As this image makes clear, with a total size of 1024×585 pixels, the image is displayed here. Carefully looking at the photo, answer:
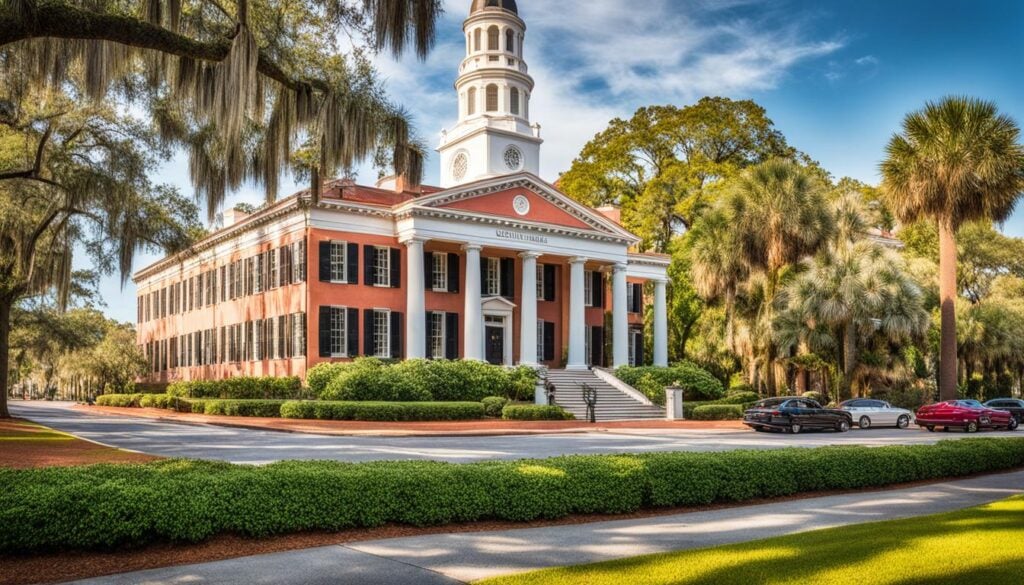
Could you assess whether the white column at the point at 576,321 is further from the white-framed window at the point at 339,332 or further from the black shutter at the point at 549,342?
the white-framed window at the point at 339,332

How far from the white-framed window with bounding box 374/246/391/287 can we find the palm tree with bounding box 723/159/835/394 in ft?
53.7

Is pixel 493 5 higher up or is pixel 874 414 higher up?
pixel 493 5

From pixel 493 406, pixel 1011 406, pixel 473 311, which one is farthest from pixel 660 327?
pixel 1011 406

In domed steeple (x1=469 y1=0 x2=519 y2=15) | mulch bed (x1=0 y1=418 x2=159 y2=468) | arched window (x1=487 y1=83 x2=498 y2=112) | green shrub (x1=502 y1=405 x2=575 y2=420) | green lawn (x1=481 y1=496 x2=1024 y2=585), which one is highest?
domed steeple (x1=469 y1=0 x2=519 y2=15)

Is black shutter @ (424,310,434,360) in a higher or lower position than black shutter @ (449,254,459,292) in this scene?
lower

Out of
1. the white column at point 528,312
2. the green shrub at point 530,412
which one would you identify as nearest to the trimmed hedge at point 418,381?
the white column at point 528,312

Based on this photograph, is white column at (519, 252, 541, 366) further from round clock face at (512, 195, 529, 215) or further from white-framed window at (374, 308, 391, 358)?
white-framed window at (374, 308, 391, 358)

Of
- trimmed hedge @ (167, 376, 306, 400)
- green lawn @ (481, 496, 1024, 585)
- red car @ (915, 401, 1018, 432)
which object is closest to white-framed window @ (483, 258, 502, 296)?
trimmed hedge @ (167, 376, 306, 400)

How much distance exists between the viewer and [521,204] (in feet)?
143

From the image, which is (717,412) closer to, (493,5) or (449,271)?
(449,271)

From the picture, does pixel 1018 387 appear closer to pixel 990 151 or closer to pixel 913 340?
pixel 913 340

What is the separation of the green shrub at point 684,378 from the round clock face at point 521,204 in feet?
31.1

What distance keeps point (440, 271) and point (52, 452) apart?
1011 inches

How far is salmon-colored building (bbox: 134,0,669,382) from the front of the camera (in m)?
39.1
